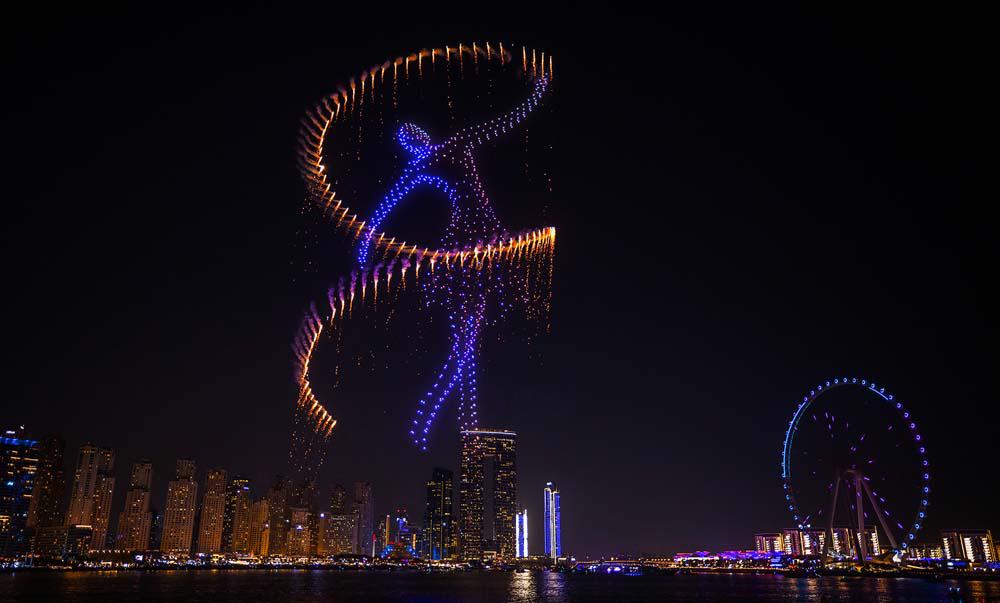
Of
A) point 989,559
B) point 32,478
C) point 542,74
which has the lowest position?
point 989,559

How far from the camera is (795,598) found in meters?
79.6

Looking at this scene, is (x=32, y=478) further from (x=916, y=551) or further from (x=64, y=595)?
(x=916, y=551)

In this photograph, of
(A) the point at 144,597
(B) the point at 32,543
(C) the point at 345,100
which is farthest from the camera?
(B) the point at 32,543

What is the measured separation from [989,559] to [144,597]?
7350 inches

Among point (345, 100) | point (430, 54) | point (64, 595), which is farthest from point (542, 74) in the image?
point (64, 595)

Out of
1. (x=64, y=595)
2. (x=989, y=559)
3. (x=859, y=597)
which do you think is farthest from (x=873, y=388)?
(x=989, y=559)

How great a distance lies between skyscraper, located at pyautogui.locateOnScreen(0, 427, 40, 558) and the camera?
183m

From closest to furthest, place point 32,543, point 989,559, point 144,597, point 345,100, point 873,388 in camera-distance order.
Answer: point 345,100 < point 144,597 < point 873,388 < point 989,559 < point 32,543

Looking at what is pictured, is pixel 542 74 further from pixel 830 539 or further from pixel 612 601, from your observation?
pixel 830 539

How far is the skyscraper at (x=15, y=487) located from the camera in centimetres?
18300

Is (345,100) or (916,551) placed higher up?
(345,100)

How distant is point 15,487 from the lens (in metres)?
189

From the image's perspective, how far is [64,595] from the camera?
76562 mm

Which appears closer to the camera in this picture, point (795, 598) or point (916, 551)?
point (795, 598)
